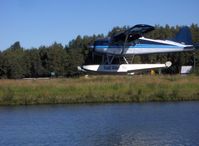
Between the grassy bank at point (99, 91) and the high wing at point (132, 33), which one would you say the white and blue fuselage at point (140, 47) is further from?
the grassy bank at point (99, 91)

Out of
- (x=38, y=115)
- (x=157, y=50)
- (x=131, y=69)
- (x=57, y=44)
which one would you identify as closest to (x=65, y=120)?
(x=38, y=115)

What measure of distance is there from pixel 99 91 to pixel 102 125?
1584 cm

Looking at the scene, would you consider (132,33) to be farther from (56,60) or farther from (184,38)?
(56,60)

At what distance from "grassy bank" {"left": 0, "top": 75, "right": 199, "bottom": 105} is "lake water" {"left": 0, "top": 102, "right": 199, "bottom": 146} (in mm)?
3090

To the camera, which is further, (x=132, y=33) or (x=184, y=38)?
(x=184, y=38)

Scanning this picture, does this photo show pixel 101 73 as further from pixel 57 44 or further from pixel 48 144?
pixel 57 44

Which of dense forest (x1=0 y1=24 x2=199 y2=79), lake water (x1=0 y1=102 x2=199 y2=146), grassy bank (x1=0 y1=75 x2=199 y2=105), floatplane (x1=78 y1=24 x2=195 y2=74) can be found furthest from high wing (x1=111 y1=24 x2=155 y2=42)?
dense forest (x1=0 y1=24 x2=199 y2=79)

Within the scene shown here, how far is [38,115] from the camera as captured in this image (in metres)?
31.9

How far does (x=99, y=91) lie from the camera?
1661 inches

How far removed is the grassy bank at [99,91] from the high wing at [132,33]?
30.4ft

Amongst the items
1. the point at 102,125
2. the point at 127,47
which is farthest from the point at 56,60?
the point at 102,125

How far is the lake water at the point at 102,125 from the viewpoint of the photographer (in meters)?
21.5

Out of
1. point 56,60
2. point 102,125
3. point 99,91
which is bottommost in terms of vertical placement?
point 102,125

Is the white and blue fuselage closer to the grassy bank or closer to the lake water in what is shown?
the grassy bank
